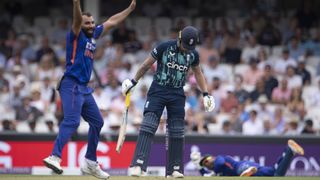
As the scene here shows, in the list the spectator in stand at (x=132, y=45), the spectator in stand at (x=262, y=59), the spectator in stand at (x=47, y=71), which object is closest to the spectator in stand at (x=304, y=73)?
the spectator in stand at (x=262, y=59)

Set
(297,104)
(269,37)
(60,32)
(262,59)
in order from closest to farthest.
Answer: (297,104)
(262,59)
(269,37)
(60,32)

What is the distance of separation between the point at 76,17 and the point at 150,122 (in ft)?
5.66

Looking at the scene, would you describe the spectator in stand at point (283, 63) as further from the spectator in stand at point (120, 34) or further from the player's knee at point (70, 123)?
the player's knee at point (70, 123)

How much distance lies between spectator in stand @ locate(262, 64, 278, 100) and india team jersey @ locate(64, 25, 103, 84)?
8.98 metres

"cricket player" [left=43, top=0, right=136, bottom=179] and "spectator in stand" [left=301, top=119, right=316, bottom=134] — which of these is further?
"spectator in stand" [left=301, top=119, right=316, bottom=134]

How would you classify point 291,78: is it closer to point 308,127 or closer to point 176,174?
point 308,127

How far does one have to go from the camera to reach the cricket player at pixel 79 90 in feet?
37.3

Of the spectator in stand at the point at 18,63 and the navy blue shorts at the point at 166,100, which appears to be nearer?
the navy blue shorts at the point at 166,100

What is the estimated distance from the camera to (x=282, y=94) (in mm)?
19828

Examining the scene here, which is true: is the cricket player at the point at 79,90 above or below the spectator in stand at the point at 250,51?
below

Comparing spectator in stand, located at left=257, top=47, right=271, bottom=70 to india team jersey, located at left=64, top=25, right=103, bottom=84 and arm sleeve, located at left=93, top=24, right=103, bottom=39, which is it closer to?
arm sleeve, located at left=93, top=24, right=103, bottom=39

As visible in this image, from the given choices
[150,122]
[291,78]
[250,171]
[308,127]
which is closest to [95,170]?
[150,122]

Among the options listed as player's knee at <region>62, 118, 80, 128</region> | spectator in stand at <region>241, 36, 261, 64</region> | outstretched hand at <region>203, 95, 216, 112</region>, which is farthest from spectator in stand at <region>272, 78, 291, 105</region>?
player's knee at <region>62, 118, 80, 128</region>

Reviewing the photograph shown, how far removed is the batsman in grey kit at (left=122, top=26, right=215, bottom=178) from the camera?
38.5 ft
